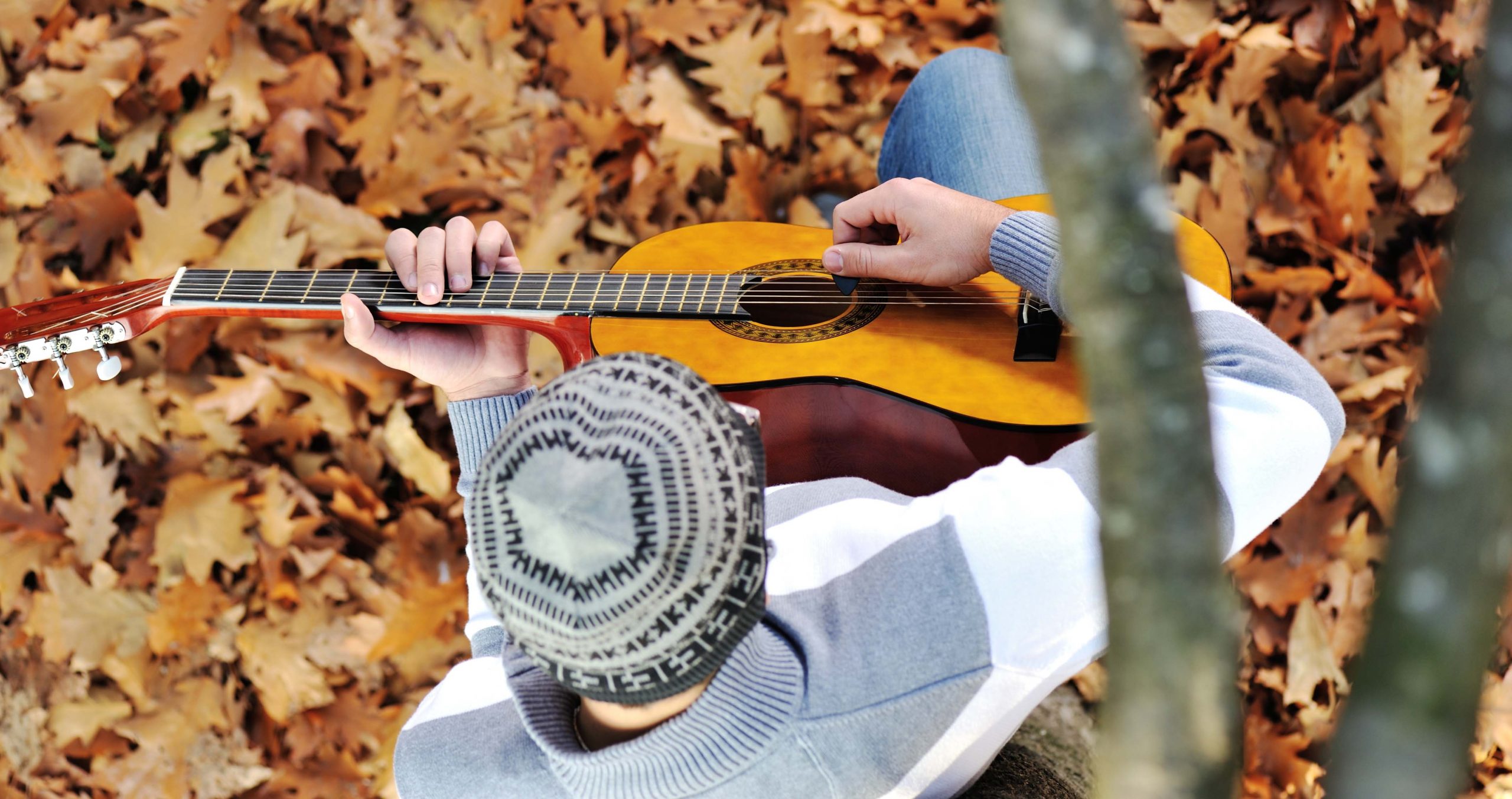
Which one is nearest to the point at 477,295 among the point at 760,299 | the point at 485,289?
the point at 485,289

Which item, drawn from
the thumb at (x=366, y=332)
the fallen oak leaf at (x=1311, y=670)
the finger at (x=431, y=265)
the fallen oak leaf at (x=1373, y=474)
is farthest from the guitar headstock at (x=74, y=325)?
the fallen oak leaf at (x=1373, y=474)

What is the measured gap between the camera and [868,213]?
63.7 inches

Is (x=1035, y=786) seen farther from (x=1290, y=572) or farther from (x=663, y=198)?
(x=663, y=198)

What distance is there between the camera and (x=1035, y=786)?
4.80ft

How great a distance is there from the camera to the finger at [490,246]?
5.53ft

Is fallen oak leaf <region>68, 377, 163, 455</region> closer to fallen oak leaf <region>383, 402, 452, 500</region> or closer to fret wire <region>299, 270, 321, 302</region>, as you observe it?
fallen oak leaf <region>383, 402, 452, 500</region>

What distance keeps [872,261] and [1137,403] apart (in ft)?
4.24

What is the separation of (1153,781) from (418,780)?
918 millimetres

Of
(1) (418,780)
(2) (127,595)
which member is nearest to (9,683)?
(2) (127,595)

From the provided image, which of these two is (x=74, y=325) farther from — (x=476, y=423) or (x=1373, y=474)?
(x=1373, y=474)

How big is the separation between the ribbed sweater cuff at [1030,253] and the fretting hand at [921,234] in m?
0.05

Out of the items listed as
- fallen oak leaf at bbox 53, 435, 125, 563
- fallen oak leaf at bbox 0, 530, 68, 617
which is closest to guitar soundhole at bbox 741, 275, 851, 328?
fallen oak leaf at bbox 53, 435, 125, 563

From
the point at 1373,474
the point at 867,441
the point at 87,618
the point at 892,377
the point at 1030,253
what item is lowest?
the point at 87,618

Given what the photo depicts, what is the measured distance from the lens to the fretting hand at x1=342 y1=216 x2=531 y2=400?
5.31 feet
